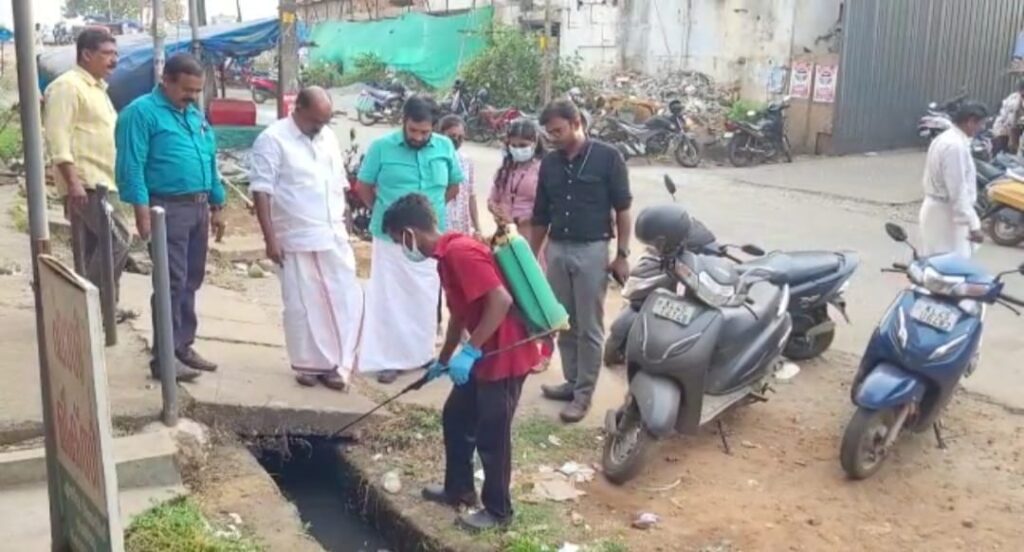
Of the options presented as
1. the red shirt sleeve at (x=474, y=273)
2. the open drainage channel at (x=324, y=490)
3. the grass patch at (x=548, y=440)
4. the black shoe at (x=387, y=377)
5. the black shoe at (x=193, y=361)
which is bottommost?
the open drainage channel at (x=324, y=490)

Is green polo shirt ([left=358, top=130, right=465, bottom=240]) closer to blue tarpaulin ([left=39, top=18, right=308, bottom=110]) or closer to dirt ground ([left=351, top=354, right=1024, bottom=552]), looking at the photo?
dirt ground ([left=351, top=354, right=1024, bottom=552])

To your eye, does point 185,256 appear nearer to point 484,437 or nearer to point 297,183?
point 297,183

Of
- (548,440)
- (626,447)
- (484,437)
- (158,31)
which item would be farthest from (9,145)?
(484,437)

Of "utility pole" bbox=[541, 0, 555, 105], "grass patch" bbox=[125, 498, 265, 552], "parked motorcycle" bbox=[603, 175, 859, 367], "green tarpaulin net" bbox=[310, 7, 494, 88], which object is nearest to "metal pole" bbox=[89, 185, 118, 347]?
"grass patch" bbox=[125, 498, 265, 552]

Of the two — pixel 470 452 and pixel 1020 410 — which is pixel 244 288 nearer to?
pixel 470 452

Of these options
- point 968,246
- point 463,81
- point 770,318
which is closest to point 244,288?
point 770,318

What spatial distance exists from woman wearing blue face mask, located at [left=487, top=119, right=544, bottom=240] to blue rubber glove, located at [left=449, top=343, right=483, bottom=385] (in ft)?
7.51

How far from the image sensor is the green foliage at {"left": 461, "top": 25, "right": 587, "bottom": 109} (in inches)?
862

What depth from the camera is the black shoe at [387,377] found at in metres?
5.50

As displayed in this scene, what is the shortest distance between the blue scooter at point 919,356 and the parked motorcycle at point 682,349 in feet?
1.88

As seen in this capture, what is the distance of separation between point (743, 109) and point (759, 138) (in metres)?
1.20

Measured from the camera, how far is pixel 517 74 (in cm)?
2195

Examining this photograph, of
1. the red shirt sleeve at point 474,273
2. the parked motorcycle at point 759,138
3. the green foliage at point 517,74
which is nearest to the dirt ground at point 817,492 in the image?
the red shirt sleeve at point 474,273

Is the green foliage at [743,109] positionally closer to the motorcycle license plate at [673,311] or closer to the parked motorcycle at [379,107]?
the parked motorcycle at [379,107]
